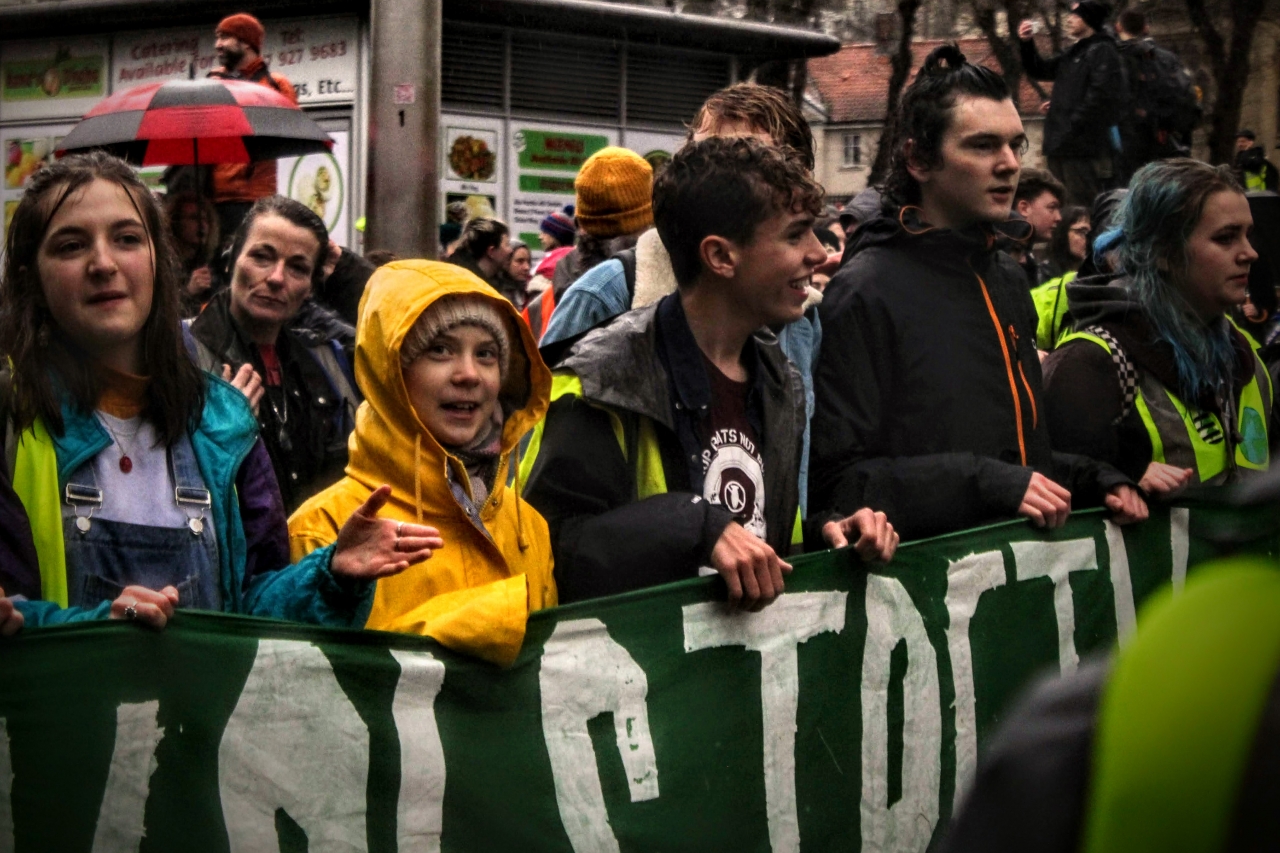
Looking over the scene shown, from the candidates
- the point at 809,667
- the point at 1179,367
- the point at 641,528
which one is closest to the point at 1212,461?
the point at 1179,367

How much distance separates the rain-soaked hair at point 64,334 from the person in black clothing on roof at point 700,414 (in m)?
0.85

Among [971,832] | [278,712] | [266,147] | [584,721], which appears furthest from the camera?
[266,147]

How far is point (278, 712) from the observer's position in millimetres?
3094

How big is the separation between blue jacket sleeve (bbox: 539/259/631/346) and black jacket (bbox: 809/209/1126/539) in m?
0.56

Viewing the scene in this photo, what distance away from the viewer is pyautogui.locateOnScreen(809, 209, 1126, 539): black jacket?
428 cm

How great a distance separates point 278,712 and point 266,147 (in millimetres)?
5639

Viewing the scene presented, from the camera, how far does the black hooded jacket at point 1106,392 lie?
482 centimetres

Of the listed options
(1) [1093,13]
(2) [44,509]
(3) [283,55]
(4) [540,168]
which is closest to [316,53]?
(3) [283,55]

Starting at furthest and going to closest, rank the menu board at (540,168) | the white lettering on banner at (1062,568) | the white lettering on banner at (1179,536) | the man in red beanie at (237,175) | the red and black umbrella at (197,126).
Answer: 1. the menu board at (540,168)
2. the man in red beanie at (237,175)
3. the red and black umbrella at (197,126)
4. the white lettering on banner at (1179,536)
5. the white lettering on banner at (1062,568)

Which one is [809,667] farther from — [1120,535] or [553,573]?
[1120,535]

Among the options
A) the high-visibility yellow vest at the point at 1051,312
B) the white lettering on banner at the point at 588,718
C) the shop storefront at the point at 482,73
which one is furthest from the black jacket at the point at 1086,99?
the white lettering on banner at the point at 588,718

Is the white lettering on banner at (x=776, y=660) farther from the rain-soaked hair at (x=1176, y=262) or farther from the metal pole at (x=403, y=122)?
the metal pole at (x=403, y=122)

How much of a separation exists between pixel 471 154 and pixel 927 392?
42.1ft

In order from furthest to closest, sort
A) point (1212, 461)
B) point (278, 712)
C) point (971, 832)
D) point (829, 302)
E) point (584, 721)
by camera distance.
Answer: point (1212, 461) → point (829, 302) → point (584, 721) → point (278, 712) → point (971, 832)
